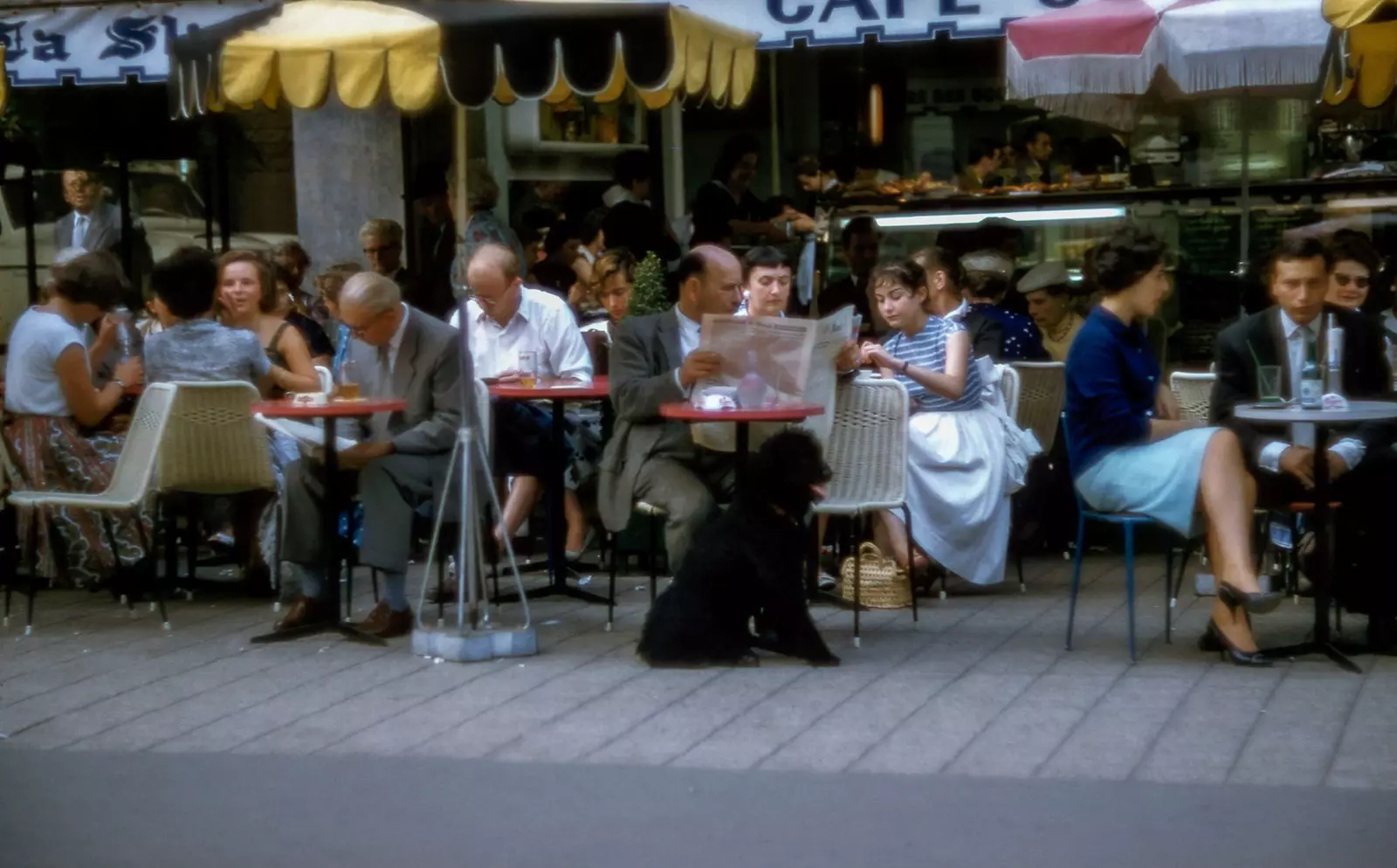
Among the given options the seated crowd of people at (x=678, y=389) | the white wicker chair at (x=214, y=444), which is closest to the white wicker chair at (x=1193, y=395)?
the seated crowd of people at (x=678, y=389)

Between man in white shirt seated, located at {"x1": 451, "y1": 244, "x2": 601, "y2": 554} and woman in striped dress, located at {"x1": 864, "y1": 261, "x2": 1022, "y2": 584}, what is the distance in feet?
4.64

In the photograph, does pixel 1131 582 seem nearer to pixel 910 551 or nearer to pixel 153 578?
pixel 910 551

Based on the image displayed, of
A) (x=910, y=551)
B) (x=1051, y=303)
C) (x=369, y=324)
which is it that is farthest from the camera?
(x=1051, y=303)

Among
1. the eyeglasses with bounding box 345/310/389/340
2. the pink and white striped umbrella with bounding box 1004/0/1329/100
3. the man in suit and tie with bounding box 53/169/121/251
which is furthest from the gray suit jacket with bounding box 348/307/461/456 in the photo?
the man in suit and tie with bounding box 53/169/121/251

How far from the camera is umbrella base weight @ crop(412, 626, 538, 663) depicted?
8102 mm

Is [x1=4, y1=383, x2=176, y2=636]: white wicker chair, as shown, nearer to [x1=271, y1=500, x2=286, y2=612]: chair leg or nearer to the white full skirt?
[x1=271, y1=500, x2=286, y2=612]: chair leg

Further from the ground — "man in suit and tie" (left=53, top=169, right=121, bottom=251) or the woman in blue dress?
"man in suit and tie" (left=53, top=169, right=121, bottom=251)

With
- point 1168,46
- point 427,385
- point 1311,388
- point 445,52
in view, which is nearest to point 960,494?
point 1311,388

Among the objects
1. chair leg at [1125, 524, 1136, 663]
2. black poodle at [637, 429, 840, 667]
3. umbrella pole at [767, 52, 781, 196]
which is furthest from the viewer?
umbrella pole at [767, 52, 781, 196]

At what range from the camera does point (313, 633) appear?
8.62 meters

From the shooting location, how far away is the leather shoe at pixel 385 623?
8695 millimetres

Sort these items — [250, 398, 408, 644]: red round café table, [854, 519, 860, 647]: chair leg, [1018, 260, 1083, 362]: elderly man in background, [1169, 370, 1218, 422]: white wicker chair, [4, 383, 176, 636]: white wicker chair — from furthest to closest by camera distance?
[1018, 260, 1083, 362]: elderly man in background, [1169, 370, 1218, 422]: white wicker chair, [4, 383, 176, 636]: white wicker chair, [854, 519, 860, 647]: chair leg, [250, 398, 408, 644]: red round café table

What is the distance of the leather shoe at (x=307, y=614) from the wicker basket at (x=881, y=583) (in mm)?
2116

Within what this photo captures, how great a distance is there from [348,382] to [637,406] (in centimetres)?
117
